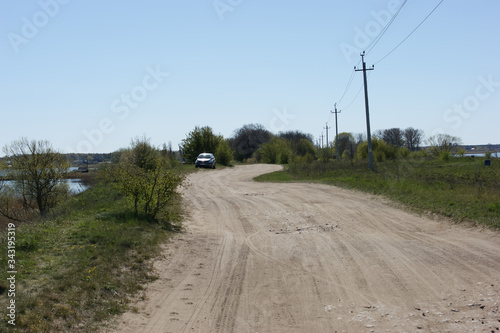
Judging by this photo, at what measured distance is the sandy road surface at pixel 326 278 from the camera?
19.2ft

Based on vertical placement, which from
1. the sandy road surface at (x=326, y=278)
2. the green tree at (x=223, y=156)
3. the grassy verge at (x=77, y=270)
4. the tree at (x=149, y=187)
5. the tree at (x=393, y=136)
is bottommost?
the sandy road surface at (x=326, y=278)

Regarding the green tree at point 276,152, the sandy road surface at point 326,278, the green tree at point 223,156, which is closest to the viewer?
the sandy road surface at point 326,278

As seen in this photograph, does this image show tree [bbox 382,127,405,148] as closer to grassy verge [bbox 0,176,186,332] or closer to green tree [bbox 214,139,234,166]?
green tree [bbox 214,139,234,166]

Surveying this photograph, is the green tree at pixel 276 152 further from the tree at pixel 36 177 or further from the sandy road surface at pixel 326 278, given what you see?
the sandy road surface at pixel 326 278

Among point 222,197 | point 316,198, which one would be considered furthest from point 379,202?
point 222,197

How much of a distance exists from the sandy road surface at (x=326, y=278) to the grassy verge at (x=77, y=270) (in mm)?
501

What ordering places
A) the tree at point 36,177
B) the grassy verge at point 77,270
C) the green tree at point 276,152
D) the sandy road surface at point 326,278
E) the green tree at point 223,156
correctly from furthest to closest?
the green tree at point 276,152, the green tree at point 223,156, the tree at point 36,177, the sandy road surface at point 326,278, the grassy verge at point 77,270

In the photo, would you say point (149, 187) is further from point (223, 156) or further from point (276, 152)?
point (276, 152)

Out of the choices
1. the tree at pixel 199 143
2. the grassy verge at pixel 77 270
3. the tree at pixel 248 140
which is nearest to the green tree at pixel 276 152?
the tree at pixel 199 143

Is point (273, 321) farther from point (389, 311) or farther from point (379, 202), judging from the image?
point (379, 202)

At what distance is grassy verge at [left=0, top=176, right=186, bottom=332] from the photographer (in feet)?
17.8

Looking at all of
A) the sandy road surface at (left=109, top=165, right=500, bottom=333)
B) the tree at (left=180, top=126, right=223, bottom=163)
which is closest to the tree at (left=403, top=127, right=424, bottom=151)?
the tree at (left=180, top=126, right=223, bottom=163)

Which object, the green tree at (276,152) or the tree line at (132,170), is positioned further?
the green tree at (276,152)

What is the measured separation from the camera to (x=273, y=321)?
597 cm
